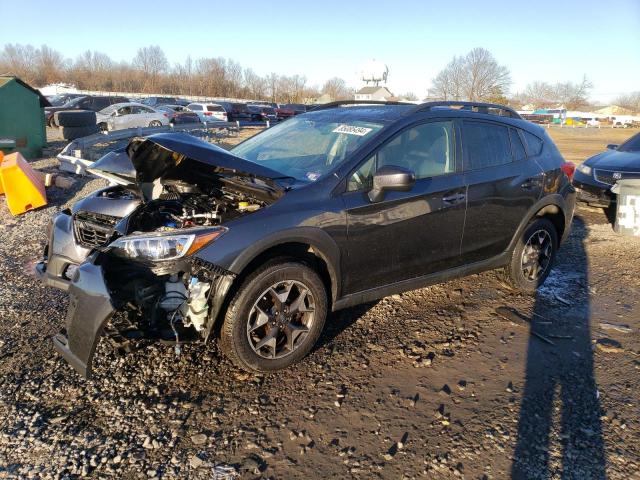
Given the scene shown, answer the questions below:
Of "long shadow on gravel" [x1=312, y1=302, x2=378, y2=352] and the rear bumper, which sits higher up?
the rear bumper

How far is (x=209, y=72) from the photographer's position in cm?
9300

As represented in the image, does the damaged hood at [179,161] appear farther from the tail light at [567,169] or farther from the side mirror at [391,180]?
the tail light at [567,169]

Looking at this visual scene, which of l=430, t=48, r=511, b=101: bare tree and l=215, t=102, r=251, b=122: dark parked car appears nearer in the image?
l=215, t=102, r=251, b=122: dark parked car

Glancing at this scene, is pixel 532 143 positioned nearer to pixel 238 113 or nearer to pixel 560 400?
pixel 560 400

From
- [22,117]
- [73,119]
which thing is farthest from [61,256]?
[73,119]

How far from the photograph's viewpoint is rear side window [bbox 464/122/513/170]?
428 cm

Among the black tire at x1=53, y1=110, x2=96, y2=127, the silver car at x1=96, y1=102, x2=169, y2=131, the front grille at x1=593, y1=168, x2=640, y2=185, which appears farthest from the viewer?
the silver car at x1=96, y1=102, x2=169, y2=131

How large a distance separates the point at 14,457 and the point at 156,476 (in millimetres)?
782

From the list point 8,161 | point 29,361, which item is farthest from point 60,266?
point 8,161

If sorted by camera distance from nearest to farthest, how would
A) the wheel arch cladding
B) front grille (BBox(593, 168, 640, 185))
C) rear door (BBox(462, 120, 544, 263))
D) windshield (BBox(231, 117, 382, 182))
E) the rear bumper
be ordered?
windshield (BBox(231, 117, 382, 182))
rear door (BBox(462, 120, 544, 263))
the wheel arch cladding
front grille (BBox(593, 168, 640, 185))
the rear bumper

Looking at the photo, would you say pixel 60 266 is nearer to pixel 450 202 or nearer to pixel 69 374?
pixel 69 374

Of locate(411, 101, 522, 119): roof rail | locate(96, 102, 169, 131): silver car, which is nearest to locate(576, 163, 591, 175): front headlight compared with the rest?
locate(411, 101, 522, 119): roof rail

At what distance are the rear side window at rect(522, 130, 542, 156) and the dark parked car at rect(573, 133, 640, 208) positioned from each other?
4.18m

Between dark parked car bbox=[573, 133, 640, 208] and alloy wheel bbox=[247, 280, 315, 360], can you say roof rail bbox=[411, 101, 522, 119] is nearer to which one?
alloy wheel bbox=[247, 280, 315, 360]
